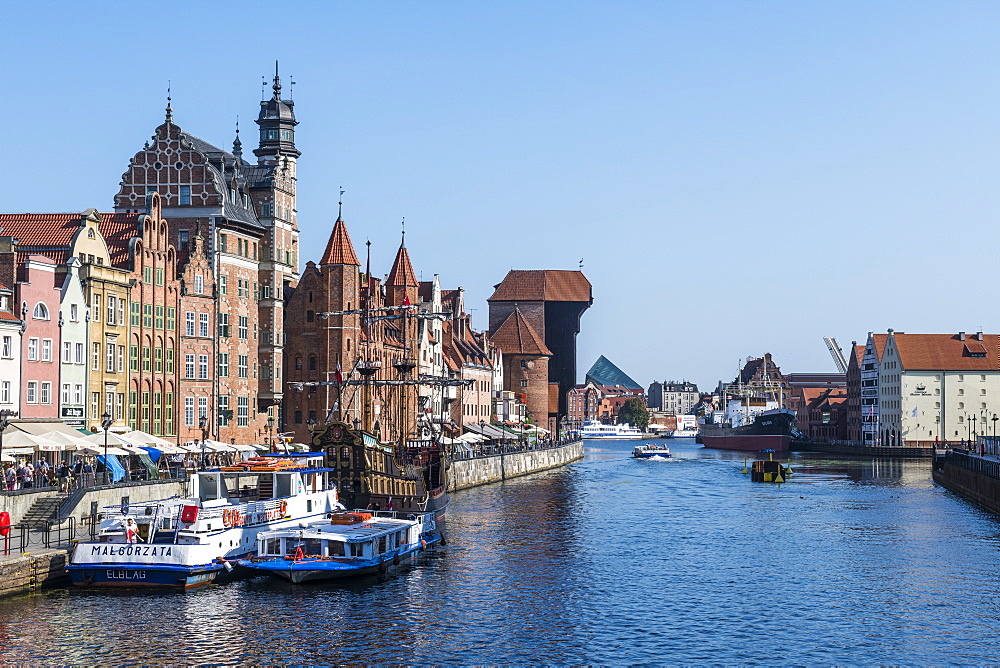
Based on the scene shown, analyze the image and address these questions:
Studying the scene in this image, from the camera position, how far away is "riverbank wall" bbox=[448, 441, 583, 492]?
12425 centimetres

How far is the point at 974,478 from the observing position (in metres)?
113

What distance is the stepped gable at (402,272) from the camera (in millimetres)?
155000

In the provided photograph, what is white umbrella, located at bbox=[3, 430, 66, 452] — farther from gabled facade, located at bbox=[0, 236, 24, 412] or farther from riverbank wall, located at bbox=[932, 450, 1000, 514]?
riverbank wall, located at bbox=[932, 450, 1000, 514]

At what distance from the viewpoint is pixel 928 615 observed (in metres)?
55.3

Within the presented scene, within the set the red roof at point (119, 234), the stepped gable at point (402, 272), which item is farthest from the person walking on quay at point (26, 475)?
the stepped gable at point (402, 272)

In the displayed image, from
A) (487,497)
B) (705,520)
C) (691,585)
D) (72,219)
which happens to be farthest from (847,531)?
(72,219)

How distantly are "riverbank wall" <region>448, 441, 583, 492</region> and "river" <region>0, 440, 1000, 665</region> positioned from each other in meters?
31.1

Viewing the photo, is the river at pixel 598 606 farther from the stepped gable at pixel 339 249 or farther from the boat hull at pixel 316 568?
the stepped gable at pixel 339 249

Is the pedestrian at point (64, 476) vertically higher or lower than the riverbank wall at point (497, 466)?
higher

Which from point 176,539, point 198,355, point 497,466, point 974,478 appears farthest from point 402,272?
point 176,539

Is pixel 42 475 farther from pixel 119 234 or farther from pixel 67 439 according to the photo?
pixel 119 234

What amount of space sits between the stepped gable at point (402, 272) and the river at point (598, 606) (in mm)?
65469

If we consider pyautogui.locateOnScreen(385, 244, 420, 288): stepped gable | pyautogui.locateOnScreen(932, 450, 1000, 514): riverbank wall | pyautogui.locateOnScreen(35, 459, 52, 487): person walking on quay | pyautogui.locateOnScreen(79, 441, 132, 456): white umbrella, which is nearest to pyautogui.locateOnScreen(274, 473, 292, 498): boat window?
pyautogui.locateOnScreen(79, 441, 132, 456): white umbrella

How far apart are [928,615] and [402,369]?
6719 cm
